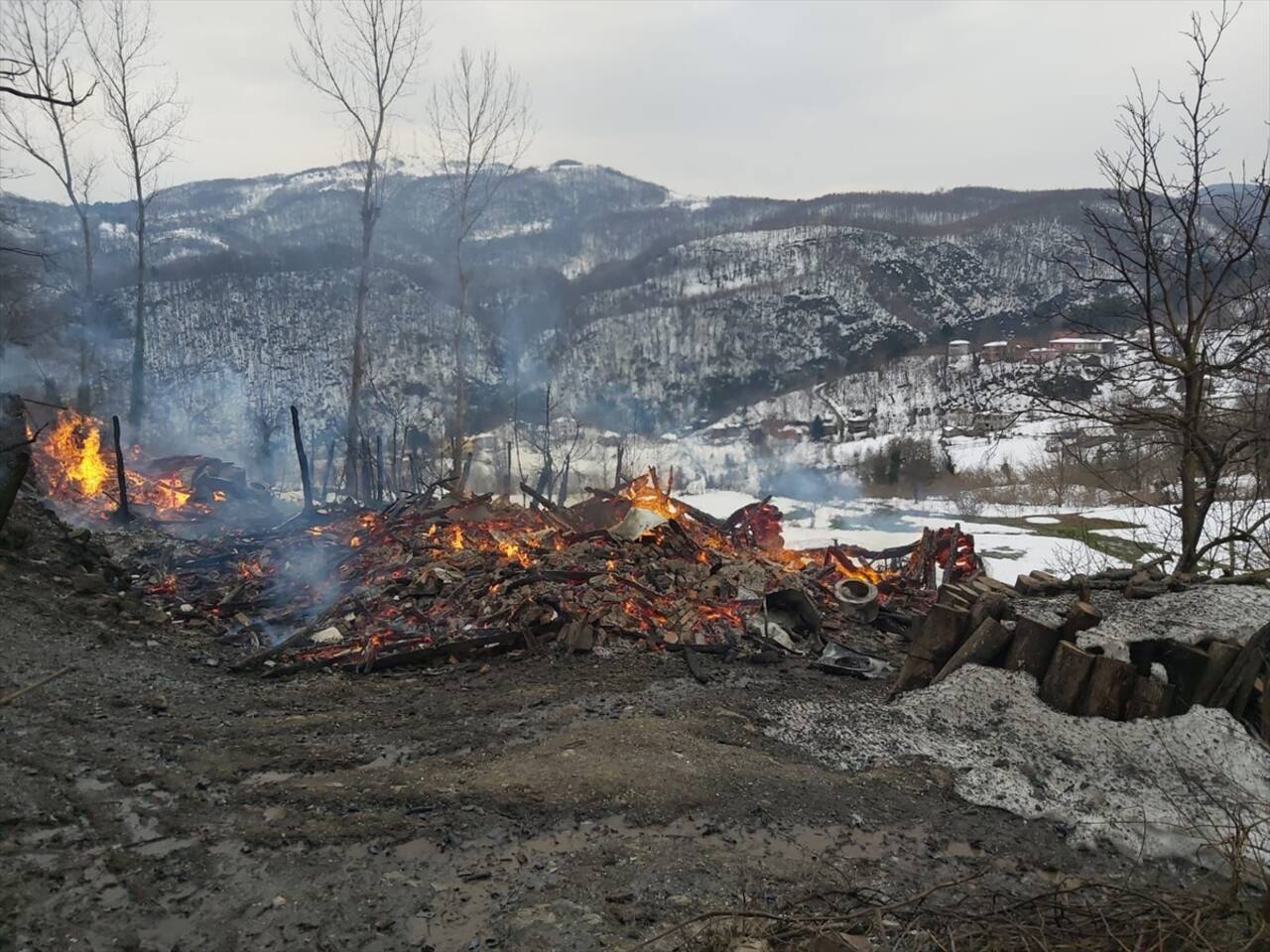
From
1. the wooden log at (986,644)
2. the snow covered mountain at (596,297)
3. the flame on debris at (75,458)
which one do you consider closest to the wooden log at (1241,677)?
the wooden log at (986,644)

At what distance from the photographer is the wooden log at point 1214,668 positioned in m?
4.96

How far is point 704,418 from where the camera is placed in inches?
2566

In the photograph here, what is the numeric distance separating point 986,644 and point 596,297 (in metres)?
82.2

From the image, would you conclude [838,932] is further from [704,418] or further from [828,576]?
[704,418]

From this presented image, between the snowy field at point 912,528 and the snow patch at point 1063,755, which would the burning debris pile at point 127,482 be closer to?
the snowy field at point 912,528

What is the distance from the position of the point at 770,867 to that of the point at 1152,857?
7.67ft

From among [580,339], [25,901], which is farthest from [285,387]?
[25,901]

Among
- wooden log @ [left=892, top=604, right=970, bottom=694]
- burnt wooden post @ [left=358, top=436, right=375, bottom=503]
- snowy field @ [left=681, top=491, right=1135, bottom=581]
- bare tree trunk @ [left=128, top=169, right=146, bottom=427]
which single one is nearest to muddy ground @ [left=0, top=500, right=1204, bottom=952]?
wooden log @ [left=892, top=604, right=970, bottom=694]

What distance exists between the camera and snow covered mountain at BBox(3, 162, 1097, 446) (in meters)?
61.0

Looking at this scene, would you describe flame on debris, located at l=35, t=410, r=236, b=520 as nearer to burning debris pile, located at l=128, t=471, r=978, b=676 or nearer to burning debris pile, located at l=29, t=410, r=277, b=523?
burning debris pile, located at l=29, t=410, r=277, b=523

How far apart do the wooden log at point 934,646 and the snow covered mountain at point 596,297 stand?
46.1m

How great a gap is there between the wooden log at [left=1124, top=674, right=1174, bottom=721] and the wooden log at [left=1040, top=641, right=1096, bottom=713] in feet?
1.04

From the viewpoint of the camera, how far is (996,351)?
206 ft

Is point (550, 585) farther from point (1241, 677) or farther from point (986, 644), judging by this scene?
point (1241, 677)
